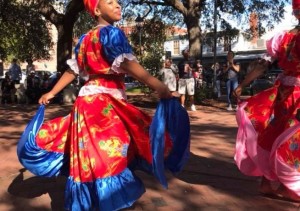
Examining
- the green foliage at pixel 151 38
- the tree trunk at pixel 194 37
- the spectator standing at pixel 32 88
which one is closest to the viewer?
the spectator standing at pixel 32 88

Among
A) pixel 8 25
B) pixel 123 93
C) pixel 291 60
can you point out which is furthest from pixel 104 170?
pixel 8 25

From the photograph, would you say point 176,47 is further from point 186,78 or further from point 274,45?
point 274,45

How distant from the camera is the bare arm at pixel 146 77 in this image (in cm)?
311

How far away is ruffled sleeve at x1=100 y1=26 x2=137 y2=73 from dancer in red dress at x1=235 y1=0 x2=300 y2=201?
1414 millimetres

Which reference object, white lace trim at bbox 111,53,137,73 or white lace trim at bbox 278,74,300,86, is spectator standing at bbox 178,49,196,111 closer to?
white lace trim at bbox 278,74,300,86

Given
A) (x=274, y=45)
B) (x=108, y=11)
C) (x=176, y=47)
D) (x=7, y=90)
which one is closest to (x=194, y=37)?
(x=7, y=90)

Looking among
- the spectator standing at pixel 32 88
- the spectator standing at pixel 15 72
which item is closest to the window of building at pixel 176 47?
A: the spectator standing at pixel 15 72

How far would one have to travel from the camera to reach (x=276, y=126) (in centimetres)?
409

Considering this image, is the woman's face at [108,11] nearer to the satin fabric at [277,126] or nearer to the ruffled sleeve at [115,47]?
the ruffled sleeve at [115,47]

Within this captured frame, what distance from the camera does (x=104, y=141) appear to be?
3.21 m

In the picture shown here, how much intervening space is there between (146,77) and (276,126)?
62.6 inches

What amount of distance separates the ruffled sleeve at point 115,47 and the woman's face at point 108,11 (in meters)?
0.20

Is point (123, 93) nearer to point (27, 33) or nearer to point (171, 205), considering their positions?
Answer: point (171, 205)

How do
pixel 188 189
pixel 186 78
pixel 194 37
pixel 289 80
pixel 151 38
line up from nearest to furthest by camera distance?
pixel 289 80 → pixel 188 189 → pixel 186 78 → pixel 194 37 → pixel 151 38
